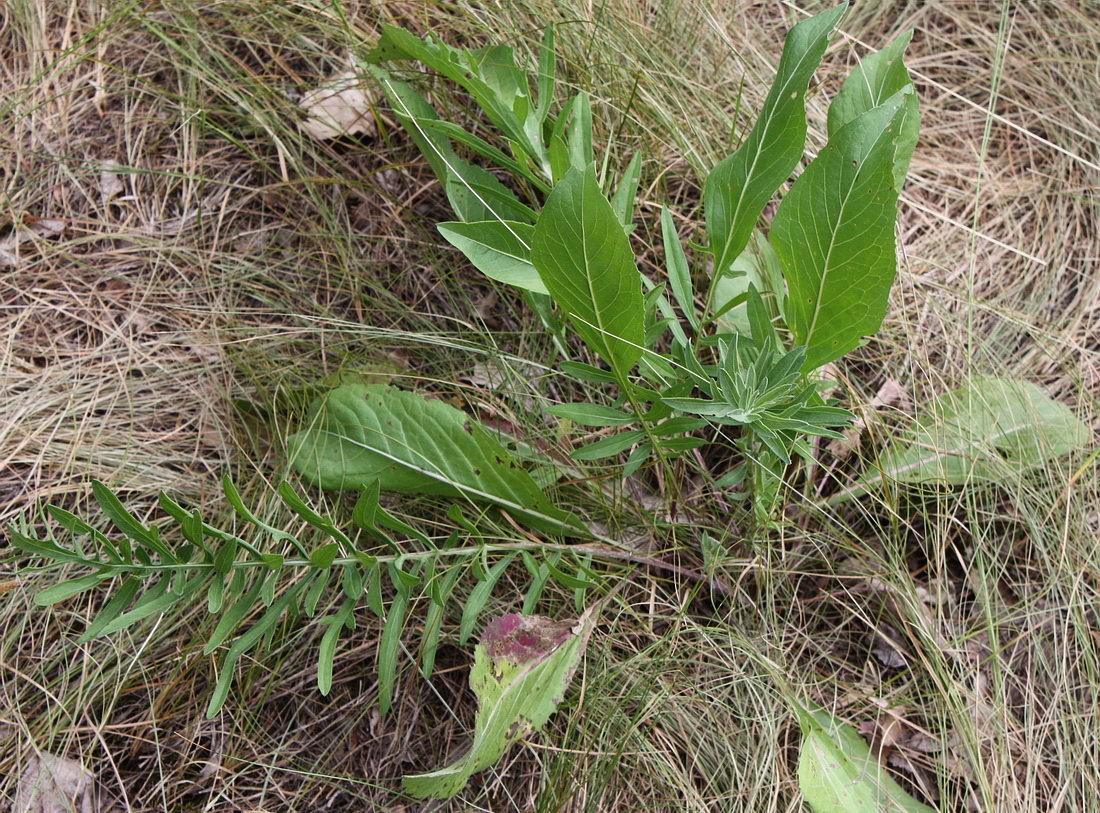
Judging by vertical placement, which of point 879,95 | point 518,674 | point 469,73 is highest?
point 879,95

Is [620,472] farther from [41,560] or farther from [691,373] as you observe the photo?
[41,560]


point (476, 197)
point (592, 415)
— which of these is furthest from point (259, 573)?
point (476, 197)

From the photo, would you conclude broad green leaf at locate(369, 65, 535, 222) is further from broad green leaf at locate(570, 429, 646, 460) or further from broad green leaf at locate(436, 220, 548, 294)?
Answer: broad green leaf at locate(570, 429, 646, 460)

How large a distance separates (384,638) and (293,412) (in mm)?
634

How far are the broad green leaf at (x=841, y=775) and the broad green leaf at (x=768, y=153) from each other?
36.0 inches

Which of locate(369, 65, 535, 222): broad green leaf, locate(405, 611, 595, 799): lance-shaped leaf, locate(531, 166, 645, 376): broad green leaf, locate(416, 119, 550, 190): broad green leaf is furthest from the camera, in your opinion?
locate(369, 65, 535, 222): broad green leaf

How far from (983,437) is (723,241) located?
0.73 meters

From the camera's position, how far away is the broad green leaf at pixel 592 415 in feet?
4.83

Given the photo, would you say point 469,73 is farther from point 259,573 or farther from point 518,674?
point 518,674

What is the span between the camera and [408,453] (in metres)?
1.69

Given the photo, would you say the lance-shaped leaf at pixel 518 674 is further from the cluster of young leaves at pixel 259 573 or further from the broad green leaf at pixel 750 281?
the broad green leaf at pixel 750 281

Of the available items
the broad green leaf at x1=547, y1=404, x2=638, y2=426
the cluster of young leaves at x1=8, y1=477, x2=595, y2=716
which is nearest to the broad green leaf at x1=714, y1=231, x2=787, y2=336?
the broad green leaf at x1=547, y1=404, x2=638, y2=426

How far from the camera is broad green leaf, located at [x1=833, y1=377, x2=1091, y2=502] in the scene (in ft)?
5.71

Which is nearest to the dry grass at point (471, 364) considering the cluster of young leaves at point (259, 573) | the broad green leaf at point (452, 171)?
the broad green leaf at point (452, 171)
